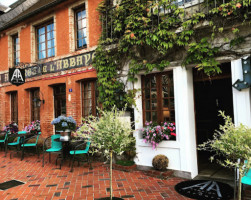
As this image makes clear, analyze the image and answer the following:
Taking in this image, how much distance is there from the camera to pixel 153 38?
17.0 feet

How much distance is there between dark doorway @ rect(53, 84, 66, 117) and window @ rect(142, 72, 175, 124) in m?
3.88

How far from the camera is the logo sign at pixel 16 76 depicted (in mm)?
8844

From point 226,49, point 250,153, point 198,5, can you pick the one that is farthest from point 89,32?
point 250,153

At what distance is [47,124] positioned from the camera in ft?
28.8

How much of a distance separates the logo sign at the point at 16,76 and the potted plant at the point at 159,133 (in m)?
6.30

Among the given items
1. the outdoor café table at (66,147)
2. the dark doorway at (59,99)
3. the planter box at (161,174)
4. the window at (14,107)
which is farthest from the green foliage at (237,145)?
the window at (14,107)

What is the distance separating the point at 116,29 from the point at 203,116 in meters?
4.56

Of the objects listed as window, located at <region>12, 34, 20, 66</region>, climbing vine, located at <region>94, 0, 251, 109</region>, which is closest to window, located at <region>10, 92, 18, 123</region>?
window, located at <region>12, 34, 20, 66</region>

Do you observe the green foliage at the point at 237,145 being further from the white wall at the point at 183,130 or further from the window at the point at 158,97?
the window at the point at 158,97

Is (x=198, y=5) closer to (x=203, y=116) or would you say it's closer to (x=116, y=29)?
(x=116, y=29)

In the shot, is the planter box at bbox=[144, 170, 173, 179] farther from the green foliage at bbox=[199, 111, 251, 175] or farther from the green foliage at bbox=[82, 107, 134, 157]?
the green foliage at bbox=[199, 111, 251, 175]

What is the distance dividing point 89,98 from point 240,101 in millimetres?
4984

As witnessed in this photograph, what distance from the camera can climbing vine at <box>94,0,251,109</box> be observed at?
15.1 ft

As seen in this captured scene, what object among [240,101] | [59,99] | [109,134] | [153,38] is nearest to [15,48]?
[59,99]
